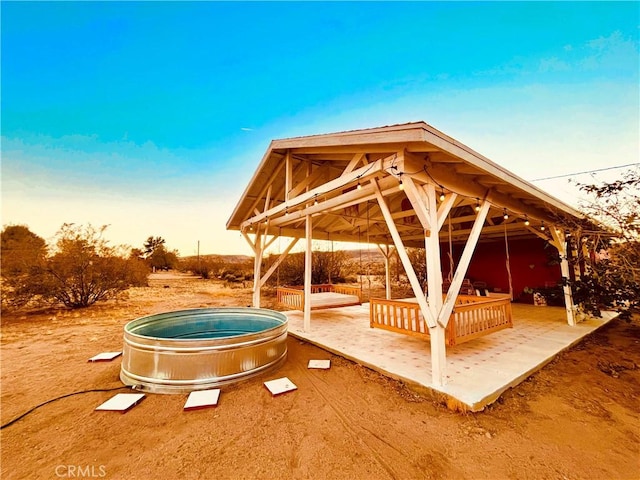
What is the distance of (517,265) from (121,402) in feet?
37.4

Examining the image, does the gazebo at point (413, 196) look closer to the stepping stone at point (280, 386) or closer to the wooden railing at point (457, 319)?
the wooden railing at point (457, 319)

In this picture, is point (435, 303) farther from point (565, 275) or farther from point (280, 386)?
point (565, 275)

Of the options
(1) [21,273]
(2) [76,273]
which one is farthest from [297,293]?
(1) [21,273]

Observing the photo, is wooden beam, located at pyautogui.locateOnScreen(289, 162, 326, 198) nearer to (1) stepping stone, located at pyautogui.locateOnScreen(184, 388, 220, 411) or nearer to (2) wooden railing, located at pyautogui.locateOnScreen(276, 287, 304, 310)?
(2) wooden railing, located at pyautogui.locateOnScreen(276, 287, 304, 310)

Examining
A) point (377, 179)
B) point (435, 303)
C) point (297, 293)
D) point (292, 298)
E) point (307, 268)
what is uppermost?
point (377, 179)

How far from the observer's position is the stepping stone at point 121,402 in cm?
276

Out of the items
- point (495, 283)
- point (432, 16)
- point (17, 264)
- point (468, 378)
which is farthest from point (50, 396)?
point (495, 283)

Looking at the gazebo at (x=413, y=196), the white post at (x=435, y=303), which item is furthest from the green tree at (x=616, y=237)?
the white post at (x=435, y=303)

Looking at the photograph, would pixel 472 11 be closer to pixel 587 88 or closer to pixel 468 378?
pixel 587 88

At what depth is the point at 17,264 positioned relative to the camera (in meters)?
7.74

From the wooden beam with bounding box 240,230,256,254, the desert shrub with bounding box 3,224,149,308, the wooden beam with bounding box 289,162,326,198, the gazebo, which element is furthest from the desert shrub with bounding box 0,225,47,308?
the wooden beam with bounding box 289,162,326,198

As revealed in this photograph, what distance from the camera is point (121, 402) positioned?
288 cm

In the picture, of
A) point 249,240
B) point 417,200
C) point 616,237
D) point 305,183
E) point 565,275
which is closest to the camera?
point 417,200

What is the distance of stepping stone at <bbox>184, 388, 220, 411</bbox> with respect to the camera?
2.78 metres
